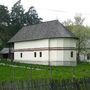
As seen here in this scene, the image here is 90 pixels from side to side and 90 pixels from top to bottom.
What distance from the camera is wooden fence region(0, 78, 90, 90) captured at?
1366 cm

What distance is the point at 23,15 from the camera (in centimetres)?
10875

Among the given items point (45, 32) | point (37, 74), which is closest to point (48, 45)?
point (45, 32)

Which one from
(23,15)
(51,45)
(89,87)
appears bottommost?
(89,87)

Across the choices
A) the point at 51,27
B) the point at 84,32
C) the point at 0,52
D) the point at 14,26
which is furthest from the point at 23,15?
the point at 51,27

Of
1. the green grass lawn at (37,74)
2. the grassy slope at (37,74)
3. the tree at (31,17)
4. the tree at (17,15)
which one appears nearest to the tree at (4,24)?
the tree at (17,15)

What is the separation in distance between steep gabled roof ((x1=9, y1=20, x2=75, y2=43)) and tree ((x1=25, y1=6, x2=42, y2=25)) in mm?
37006

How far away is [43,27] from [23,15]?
1669 inches

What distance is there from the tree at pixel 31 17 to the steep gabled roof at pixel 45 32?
37.0m

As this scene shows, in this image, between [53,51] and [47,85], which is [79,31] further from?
[47,85]

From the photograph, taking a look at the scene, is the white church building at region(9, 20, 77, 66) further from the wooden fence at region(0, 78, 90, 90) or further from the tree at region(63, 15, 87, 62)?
the wooden fence at region(0, 78, 90, 90)

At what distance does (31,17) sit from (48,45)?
5102cm

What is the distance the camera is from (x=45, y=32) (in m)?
64.4

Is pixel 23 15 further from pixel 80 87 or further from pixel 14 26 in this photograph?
pixel 80 87

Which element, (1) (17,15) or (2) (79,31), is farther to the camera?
(1) (17,15)
